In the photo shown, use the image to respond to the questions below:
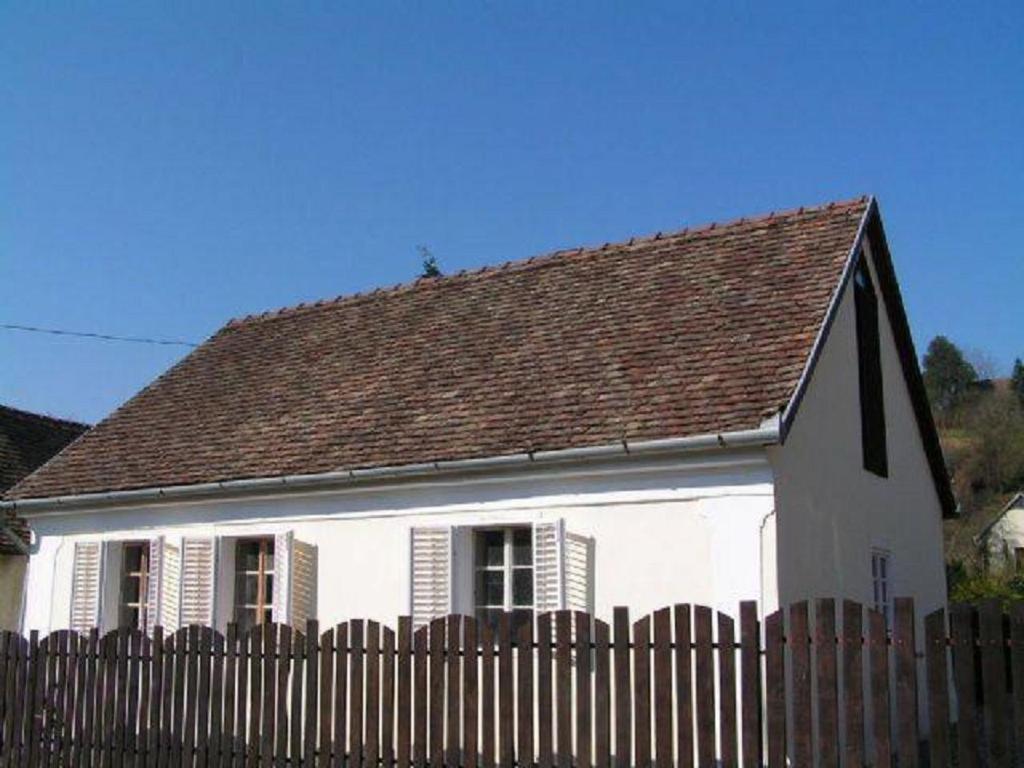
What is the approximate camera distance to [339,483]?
11695 mm

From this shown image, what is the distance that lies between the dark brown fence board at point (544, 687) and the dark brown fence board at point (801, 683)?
157 cm

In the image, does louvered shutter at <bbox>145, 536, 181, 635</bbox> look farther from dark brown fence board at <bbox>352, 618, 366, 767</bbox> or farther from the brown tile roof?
dark brown fence board at <bbox>352, 618, 366, 767</bbox>

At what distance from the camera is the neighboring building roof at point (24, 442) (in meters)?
19.5

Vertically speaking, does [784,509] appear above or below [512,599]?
above

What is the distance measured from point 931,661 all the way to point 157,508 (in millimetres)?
9821

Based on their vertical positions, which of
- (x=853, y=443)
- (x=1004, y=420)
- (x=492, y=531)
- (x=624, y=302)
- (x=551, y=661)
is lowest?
(x=551, y=661)

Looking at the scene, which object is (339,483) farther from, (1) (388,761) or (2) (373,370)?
(1) (388,761)

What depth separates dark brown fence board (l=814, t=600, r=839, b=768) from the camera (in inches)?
242

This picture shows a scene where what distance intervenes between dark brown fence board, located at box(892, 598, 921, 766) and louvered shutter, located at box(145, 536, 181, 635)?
29.5 ft

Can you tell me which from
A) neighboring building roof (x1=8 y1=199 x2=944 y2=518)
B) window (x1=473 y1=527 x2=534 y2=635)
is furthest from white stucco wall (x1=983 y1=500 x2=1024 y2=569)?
window (x1=473 y1=527 x2=534 y2=635)

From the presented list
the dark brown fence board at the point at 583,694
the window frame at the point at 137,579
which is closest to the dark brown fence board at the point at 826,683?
the dark brown fence board at the point at 583,694

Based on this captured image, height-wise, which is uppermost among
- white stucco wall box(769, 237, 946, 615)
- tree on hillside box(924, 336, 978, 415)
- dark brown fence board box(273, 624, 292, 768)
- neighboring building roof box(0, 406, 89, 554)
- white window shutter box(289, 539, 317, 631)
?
tree on hillside box(924, 336, 978, 415)

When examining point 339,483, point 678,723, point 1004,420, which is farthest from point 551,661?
point 1004,420

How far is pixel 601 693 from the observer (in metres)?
6.87
